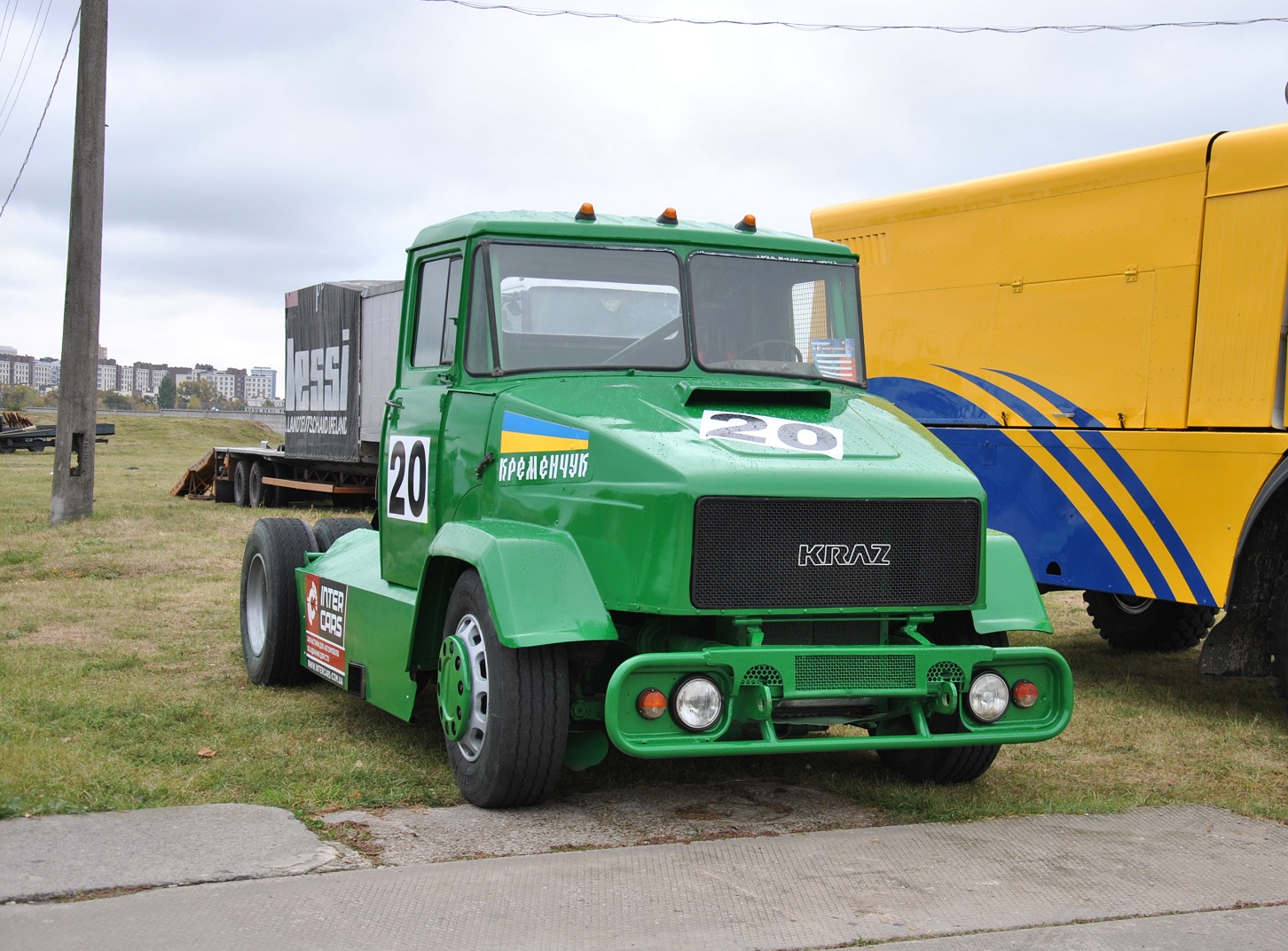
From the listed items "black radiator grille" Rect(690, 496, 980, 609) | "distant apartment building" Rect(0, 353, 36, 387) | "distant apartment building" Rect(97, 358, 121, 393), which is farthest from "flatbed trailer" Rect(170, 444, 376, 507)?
"distant apartment building" Rect(97, 358, 121, 393)

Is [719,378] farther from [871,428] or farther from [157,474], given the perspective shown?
[157,474]

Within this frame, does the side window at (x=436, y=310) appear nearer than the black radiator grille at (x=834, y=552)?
No

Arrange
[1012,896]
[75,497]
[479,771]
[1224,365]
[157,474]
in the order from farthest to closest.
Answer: [157,474]
[75,497]
[1224,365]
[479,771]
[1012,896]

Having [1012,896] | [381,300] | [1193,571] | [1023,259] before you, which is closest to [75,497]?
[381,300]

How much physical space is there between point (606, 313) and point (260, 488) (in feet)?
65.2

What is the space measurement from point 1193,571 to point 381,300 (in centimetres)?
1502

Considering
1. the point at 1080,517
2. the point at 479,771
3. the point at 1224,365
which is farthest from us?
the point at 1080,517

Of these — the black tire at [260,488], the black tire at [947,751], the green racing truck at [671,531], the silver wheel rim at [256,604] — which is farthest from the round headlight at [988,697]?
the black tire at [260,488]

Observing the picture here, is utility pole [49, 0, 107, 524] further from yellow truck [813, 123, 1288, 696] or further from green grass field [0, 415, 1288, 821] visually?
yellow truck [813, 123, 1288, 696]

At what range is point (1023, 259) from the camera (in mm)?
9055

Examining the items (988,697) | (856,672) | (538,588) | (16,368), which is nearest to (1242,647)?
(988,697)

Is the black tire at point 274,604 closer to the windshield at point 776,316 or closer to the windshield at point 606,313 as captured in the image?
the windshield at point 606,313

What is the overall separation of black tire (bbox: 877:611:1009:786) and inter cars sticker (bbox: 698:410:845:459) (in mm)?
1018

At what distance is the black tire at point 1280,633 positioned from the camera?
294 inches
